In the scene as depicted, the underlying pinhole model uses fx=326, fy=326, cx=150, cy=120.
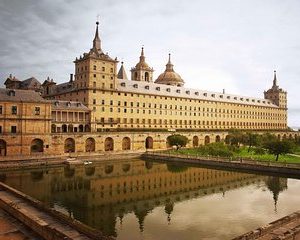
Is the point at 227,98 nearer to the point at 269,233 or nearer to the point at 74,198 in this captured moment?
the point at 74,198

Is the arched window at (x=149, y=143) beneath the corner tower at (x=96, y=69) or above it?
beneath

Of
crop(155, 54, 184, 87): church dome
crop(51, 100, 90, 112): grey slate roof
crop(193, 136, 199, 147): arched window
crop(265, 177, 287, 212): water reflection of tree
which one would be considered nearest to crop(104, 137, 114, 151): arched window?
crop(51, 100, 90, 112): grey slate roof

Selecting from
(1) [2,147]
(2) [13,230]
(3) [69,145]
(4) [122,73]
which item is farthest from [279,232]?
(4) [122,73]

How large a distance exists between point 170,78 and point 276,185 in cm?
7673

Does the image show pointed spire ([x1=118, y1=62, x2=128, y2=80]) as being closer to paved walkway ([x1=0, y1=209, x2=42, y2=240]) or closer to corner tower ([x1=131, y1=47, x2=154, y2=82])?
corner tower ([x1=131, y1=47, x2=154, y2=82])

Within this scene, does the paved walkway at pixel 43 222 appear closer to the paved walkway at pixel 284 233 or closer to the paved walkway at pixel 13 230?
the paved walkway at pixel 13 230

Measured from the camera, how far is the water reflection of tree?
3394cm

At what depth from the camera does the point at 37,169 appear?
47.5m

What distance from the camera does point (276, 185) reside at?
3781 centimetres

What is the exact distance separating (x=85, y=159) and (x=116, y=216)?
30.7 m

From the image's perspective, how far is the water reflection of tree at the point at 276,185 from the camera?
111 feet

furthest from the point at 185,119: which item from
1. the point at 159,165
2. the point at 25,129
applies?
the point at 25,129

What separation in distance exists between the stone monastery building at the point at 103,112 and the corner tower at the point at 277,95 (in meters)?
23.9

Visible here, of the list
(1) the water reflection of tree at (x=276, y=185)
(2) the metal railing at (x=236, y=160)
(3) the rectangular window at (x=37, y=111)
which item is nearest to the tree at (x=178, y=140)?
(2) the metal railing at (x=236, y=160)
